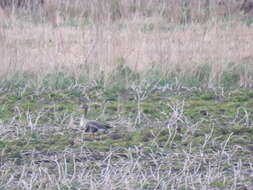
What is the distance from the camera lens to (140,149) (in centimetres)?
402

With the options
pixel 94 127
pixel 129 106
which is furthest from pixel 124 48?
pixel 94 127

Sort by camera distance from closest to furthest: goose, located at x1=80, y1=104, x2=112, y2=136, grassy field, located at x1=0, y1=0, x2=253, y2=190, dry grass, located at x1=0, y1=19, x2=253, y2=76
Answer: grassy field, located at x1=0, y1=0, x2=253, y2=190
goose, located at x1=80, y1=104, x2=112, y2=136
dry grass, located at x1=0, y1=19, x2=253, y2=76

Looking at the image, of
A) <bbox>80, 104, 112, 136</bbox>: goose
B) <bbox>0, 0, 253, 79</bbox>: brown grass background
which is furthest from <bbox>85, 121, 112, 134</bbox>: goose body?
<bbox>0, 0, 253, 79</bbox>: brown grass background

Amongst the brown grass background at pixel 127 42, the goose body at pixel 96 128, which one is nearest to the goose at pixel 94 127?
the goose body at pixel 96 128

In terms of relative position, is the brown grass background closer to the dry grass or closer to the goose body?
the dry grass

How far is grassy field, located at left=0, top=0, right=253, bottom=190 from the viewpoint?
3.61 metres

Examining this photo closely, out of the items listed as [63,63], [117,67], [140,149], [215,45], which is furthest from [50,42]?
[140,149]

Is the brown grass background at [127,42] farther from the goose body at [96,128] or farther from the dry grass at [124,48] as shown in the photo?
the goose body at [96,128]

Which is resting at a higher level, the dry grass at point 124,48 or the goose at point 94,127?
the dry grass at point 124,48

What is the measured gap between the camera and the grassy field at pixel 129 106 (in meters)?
3.61

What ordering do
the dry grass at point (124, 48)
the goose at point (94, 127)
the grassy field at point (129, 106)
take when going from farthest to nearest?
1. the dry grass at point (124, 48)
2. the goose at point (94, 127)
3. the grassy field at point (129, 106)

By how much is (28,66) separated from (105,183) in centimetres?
327

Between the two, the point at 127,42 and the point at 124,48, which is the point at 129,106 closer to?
the point at 124,48

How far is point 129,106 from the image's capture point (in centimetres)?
504
